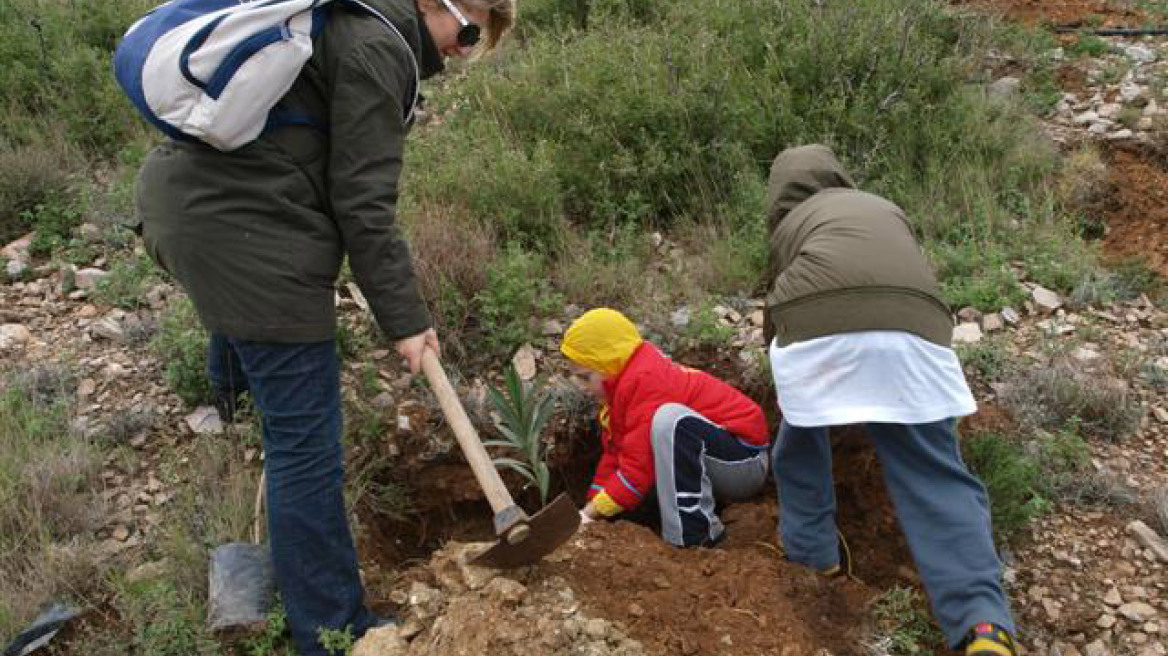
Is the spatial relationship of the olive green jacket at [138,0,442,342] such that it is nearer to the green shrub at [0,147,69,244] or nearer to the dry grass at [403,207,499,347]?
the dry grass at [403,207,499,347]

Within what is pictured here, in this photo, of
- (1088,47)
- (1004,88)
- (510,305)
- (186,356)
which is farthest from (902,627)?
(1088,47)

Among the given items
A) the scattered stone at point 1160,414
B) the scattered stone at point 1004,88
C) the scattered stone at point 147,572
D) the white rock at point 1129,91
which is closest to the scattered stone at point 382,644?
the scattered stone at point 147,572

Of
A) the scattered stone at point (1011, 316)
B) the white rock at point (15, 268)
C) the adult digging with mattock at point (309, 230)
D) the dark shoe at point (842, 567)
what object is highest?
the adult digging with mattock at point (309, 230)

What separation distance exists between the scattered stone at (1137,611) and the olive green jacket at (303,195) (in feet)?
7.84

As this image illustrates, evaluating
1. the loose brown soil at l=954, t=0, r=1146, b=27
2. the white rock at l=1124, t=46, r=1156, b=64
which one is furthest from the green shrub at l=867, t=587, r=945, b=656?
the loose brown soil at l=954, t=0, r=1146, b=27

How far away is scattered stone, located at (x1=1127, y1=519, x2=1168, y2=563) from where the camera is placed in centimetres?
311

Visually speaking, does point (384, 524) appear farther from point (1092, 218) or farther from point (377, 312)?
point (1092, 218)

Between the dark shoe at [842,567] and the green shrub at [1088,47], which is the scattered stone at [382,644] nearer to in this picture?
the dark shoe at [842,567]

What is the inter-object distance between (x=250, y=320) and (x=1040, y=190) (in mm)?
4427

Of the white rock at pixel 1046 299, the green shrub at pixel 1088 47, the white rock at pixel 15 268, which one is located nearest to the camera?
the white rock at pixel 1046 299

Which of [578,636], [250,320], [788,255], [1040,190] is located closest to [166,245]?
[250,320]

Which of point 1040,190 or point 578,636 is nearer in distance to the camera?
point 578,636

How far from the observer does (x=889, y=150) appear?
17.1ft

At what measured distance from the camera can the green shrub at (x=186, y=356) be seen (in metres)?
3.64
